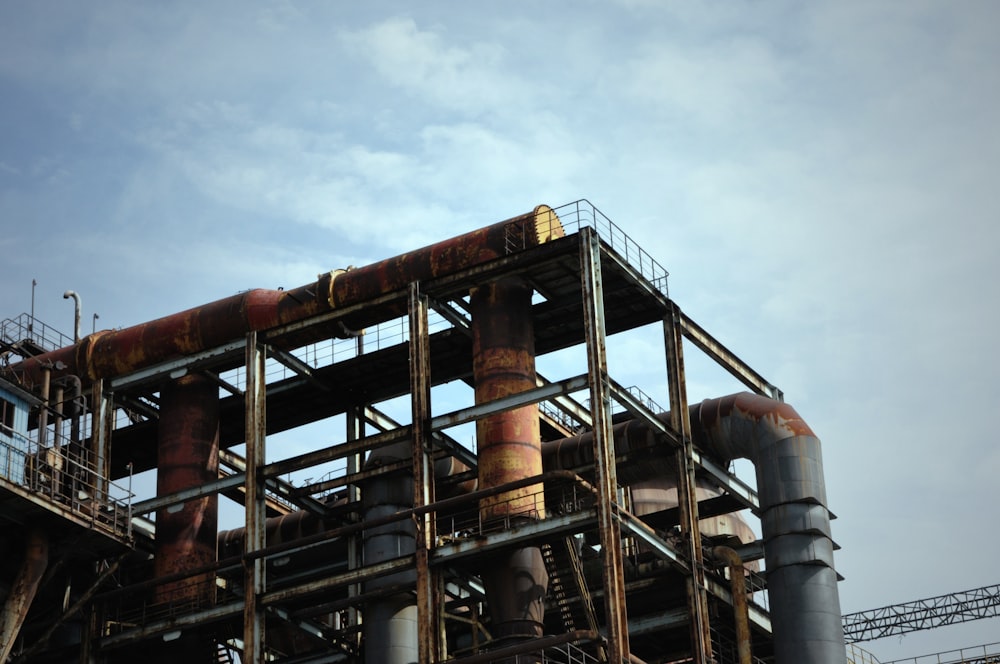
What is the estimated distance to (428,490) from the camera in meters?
40.9

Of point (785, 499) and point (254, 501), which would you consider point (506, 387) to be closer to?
point (254, 501)

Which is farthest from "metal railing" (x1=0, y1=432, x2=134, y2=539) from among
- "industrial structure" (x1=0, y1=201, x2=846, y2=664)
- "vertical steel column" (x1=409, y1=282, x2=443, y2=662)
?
"vertical steel column" (x1=409, y1=282, x2=443, y2=662)

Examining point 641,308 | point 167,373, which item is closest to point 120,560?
point 167,373

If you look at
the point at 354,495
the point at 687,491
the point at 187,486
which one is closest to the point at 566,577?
the point at 687,491

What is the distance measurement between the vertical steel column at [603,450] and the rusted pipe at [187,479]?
1229 centimetres

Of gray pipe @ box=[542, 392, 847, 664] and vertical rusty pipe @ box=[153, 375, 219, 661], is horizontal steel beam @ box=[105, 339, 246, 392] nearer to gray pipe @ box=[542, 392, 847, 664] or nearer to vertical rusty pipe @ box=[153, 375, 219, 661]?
vertical rusty pipe @ box=[153, 375, 219, 661]

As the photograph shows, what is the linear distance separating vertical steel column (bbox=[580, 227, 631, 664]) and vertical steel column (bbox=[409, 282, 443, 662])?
4.30 meters

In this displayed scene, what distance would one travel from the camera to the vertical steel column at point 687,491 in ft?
132

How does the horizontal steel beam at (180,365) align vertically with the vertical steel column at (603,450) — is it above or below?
above

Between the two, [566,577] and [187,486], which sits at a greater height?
[187,486]

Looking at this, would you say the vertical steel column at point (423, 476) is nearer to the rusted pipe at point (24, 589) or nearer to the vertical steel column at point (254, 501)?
the vertical steel column at point (254, 501)

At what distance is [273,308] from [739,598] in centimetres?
1539

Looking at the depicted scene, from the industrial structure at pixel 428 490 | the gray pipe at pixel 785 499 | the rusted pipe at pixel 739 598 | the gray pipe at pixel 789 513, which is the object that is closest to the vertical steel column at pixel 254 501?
the industrial structure at pixel 428 490

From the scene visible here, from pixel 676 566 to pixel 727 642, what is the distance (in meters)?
5.76
